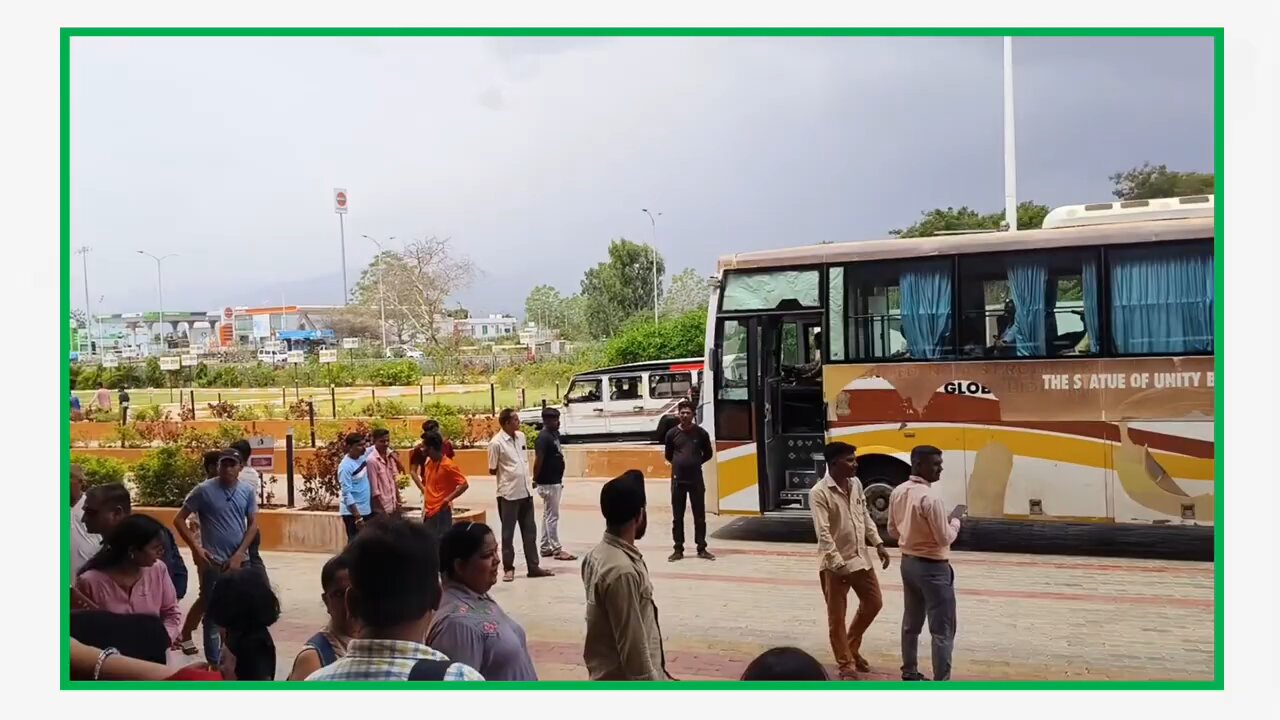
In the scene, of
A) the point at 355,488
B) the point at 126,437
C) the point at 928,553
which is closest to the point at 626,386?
the point at 126,437

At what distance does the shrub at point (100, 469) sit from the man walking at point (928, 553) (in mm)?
9229

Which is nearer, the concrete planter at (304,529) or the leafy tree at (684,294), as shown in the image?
the concrete planter at (304,529)

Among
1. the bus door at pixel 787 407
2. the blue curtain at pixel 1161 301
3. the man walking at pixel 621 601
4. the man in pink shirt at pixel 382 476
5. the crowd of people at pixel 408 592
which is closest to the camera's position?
the crowd of people at pixel 408 592

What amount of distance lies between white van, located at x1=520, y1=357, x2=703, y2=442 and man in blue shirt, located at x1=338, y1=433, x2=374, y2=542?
35.8 feet

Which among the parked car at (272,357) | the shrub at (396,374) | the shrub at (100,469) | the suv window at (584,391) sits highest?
the parked car at (272,357)

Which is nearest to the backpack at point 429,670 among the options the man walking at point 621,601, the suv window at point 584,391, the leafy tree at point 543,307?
the man walking at point 621,601

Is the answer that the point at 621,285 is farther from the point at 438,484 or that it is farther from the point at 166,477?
the point at 438,484

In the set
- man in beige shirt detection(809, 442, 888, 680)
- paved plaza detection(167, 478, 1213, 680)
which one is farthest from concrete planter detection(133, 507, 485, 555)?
man in beige shirt detection(809, 442, 888, 680)

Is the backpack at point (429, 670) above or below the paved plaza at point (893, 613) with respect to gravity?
above

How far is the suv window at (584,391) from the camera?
20.5m

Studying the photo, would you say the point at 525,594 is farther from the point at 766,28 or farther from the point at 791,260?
the point at 766,28

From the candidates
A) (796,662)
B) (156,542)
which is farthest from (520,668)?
(156,542)

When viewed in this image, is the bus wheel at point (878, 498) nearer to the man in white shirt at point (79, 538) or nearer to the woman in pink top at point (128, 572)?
the man in white shirt at point (79, 538)

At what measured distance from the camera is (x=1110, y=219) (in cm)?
1055
